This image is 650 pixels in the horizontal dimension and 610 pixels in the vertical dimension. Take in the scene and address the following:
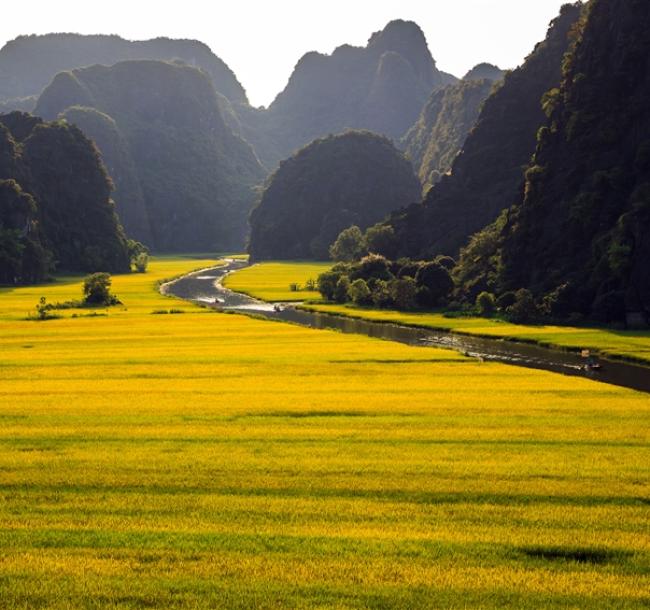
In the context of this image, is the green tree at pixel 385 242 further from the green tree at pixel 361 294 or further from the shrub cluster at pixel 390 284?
the green tree at pixel 361 294

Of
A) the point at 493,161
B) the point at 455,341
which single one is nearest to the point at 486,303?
the point at 455,341

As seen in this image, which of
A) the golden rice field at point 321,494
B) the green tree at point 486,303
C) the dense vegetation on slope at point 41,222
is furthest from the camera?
the dense vegetation on slope at point 41,222

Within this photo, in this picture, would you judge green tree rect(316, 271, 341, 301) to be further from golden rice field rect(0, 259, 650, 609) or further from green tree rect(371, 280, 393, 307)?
golden rice field rect(0, 259, 650, 609)

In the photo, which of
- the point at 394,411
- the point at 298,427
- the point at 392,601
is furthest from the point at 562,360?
the point at 392,601

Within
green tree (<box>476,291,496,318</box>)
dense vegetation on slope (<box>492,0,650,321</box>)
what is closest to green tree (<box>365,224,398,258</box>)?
dense vegetation on slope (<box>492,0,650,321</box>)

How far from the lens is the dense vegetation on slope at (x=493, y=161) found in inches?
5394

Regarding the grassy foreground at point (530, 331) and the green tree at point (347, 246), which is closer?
the grassy foreground at point (530, 331)

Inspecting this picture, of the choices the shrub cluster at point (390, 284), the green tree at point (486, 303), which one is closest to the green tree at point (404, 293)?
the shrub cluster at point (390, 284)

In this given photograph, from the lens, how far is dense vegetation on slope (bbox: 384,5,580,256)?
137000 mm

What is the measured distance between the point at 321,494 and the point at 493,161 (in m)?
131

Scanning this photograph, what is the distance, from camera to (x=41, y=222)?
7028 inches

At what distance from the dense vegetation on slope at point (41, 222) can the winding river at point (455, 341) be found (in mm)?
39379

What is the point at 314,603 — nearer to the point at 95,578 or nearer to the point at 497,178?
the point at 95,578

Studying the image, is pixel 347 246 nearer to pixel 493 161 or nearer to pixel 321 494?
pixel 493 161
